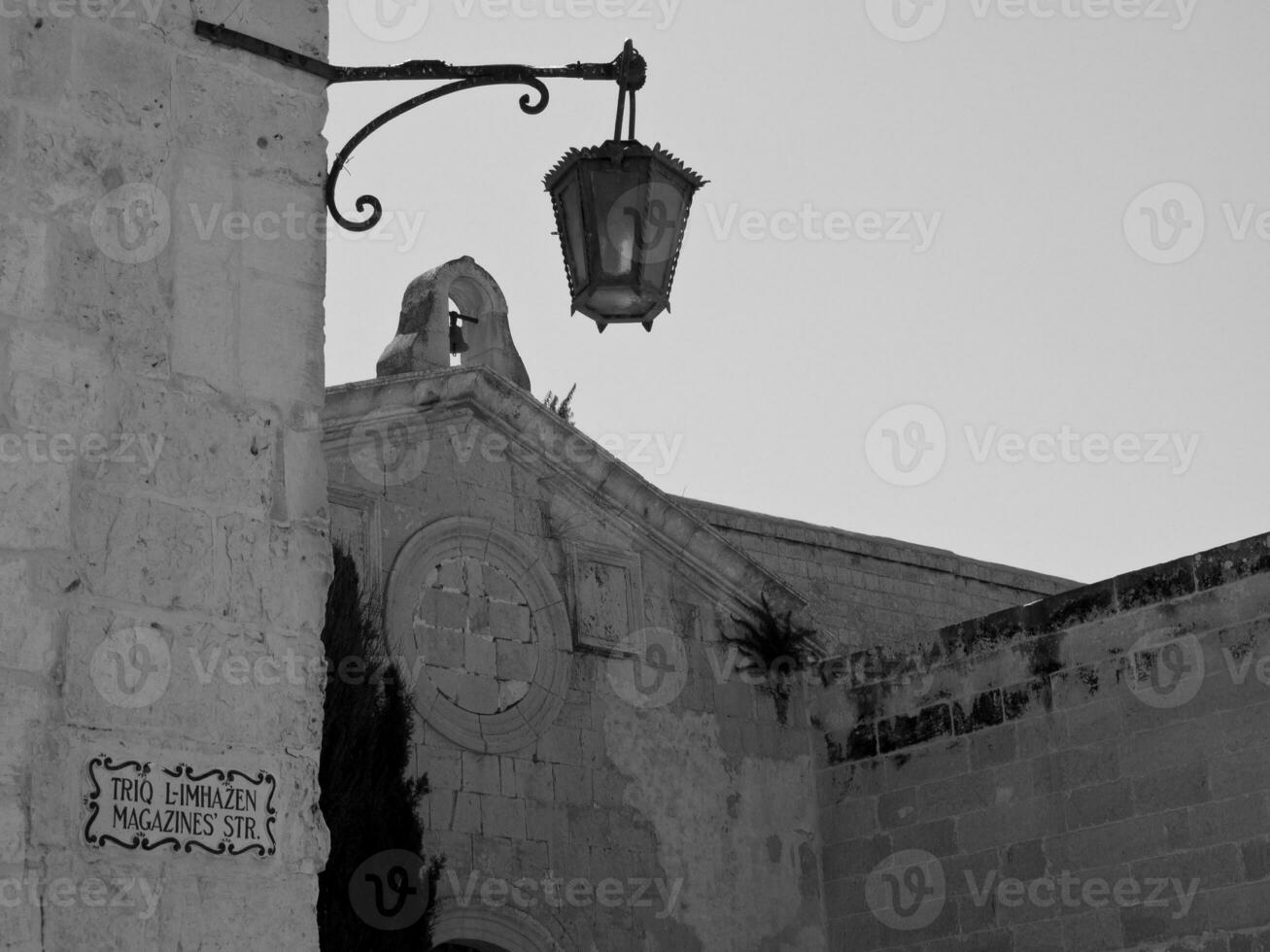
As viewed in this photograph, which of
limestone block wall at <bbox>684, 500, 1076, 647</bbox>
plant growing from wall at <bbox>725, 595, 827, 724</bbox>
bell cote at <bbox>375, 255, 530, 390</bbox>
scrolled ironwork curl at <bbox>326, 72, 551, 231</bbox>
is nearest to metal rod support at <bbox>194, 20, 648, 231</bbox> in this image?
scrolled ironwork curl at <bbox>326, 72, 551, 231</bbox>

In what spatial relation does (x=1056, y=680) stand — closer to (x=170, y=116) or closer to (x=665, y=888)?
(x=665, y=888)

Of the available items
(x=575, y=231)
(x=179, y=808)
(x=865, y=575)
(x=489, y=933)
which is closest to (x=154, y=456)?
(x=179, y=808)

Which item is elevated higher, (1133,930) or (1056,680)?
(1056,680)

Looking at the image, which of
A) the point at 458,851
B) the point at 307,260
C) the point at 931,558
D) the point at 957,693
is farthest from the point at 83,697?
the point at 931,558

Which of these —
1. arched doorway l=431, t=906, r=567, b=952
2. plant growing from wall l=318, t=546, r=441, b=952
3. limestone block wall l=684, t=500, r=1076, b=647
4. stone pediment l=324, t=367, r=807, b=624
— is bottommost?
arched doorway l=431, t=906, r=567, b=952

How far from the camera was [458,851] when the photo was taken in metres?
8.90

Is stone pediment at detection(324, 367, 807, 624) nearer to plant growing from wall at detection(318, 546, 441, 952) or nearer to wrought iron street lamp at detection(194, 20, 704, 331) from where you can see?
plant growing from wall at detection(318, 546, 441, 952)

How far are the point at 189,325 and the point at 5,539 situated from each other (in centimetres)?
64

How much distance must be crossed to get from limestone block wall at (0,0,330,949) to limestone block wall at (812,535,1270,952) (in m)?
6.19

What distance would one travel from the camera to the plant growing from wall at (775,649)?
10.6 m

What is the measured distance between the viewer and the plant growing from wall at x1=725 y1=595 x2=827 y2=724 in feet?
34.8

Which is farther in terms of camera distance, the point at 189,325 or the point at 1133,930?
the point at 1133,930

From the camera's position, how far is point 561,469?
9.89 meters

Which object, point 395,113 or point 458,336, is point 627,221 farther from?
point 458,336
